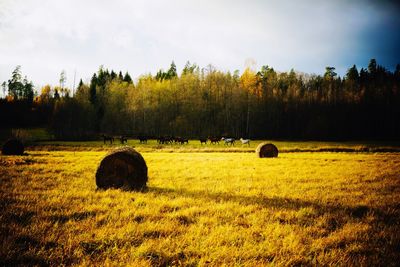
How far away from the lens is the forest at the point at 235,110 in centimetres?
6178

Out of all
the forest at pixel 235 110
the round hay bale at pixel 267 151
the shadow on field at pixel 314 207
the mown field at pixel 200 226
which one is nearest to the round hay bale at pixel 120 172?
the mown field at pixel 200 226

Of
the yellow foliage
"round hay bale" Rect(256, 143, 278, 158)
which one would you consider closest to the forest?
the yellow foliage

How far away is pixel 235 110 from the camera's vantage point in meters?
62.6

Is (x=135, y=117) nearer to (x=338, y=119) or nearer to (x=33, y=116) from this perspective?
(x=33, y=116)

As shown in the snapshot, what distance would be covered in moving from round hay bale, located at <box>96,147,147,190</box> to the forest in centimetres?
4977

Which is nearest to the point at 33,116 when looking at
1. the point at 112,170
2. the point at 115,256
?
the point at 112,170

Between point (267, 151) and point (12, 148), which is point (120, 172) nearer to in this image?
point (267, 151)

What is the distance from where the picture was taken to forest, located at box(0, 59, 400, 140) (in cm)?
6178

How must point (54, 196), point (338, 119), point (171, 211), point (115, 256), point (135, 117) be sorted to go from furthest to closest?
point (135, 117) → point (338, 119) → point (54, 196) → point (171, 211) → point (115, 256)

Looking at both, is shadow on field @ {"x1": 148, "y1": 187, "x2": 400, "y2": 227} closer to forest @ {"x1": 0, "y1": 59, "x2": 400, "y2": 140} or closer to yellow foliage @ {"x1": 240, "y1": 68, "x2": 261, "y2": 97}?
forest @ {"x1": 0, "y1": 59, "x2": 400, "y2": 140}

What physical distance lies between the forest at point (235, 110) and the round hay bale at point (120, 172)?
49.8m

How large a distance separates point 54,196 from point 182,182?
4.78 metres

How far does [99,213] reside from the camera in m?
5.81

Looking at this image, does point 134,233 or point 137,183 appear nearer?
point 134,233
